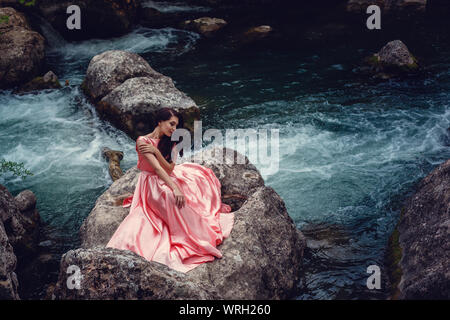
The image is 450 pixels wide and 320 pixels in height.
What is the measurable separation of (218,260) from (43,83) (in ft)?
35.8

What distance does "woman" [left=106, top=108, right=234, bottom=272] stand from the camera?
578 centimetres

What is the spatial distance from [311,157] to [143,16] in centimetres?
1298

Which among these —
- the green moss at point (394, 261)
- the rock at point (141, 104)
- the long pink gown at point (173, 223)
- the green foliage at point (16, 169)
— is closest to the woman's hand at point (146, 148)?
the long pink gown at point (173, 223)

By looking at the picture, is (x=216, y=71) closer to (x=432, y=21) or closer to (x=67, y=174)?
(x=67, y=174)

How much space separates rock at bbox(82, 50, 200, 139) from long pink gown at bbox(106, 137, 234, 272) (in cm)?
446

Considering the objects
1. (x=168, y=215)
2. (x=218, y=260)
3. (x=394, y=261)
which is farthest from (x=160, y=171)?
(x=394, y=261)

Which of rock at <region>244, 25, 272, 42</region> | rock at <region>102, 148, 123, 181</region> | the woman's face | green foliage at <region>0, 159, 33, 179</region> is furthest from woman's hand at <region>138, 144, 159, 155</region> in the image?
rock at <region>244, 25, 272, 42</region>

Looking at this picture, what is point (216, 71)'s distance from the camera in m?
15.2

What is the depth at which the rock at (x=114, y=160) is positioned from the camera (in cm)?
987

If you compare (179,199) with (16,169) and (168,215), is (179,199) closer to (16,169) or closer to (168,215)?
(168,215)

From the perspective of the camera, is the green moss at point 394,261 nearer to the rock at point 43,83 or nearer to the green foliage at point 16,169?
the green foliage at point 16,169

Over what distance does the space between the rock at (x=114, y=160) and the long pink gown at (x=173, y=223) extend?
3314 mm

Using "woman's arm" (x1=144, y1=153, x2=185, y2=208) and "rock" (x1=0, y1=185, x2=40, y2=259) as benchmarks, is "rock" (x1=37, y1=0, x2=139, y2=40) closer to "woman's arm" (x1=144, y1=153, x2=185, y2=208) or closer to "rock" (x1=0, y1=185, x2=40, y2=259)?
"rock" (x1=0, y1=185, x2=40, y2=259)

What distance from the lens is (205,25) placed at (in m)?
18.4
